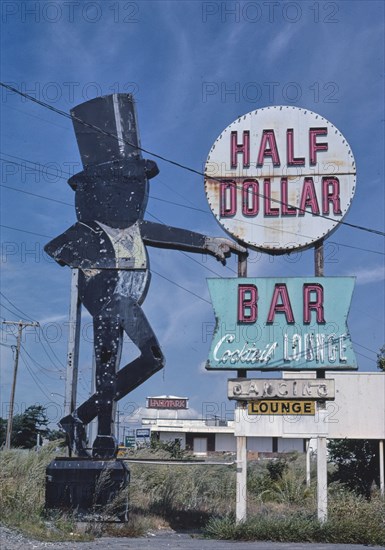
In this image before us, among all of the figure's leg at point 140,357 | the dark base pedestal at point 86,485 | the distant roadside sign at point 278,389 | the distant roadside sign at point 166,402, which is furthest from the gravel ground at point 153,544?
the distant roadside sign at point 166,402

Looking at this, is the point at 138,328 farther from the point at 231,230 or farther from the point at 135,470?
the point at 135,470

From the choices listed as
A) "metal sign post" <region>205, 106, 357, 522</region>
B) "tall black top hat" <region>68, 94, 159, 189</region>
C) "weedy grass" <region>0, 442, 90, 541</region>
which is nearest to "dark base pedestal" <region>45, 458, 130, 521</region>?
"weedy grass" <region>0, 442, 90, 541</region>

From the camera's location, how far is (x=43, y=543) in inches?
452

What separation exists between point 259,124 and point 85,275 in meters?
4.99

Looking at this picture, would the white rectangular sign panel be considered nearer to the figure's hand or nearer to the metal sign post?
the metal sign post

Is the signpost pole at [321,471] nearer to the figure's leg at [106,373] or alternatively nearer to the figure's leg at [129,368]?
the figure's leg at [129,368]

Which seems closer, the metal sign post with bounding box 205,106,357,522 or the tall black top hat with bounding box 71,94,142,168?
the metal sign post with bounding box 205,106,357,522

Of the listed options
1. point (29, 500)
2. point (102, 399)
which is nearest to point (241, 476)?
point (102, 399)

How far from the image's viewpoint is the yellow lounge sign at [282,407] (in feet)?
47.1

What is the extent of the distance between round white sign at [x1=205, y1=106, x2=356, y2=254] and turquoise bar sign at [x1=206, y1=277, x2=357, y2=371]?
0.99 metres

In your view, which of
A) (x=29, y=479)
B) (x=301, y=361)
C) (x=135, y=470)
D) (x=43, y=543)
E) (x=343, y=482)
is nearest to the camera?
(x=43, y=543)

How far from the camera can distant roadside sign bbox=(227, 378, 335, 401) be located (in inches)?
565

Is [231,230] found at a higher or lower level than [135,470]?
higher

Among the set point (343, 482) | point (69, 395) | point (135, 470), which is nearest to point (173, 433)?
point (343, 482)
